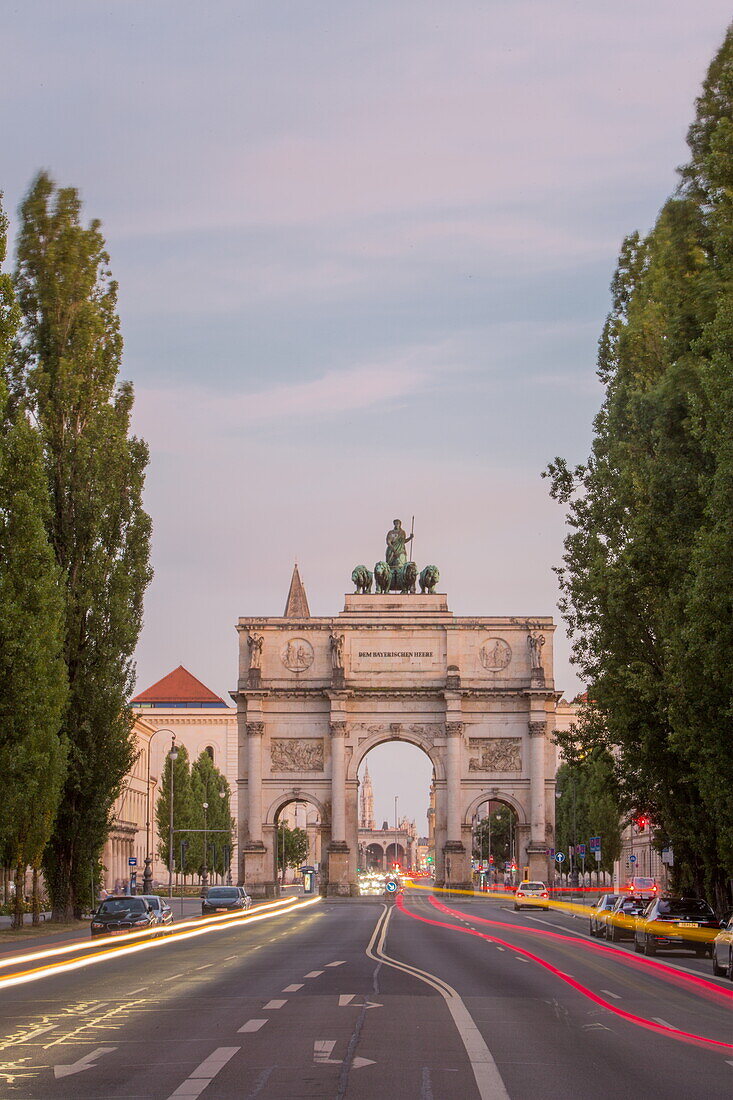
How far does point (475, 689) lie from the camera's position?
3718 inches

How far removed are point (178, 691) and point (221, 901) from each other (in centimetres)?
9686

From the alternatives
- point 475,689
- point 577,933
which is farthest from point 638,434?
point 475,689

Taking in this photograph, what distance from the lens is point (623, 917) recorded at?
40.0 metres

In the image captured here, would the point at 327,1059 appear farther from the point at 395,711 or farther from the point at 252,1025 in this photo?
the point at 395,711

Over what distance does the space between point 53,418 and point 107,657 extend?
25.8 ft

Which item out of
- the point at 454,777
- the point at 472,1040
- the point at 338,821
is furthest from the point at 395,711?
the point at 472,1040

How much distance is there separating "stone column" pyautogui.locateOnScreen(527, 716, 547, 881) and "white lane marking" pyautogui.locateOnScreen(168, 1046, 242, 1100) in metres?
79.2

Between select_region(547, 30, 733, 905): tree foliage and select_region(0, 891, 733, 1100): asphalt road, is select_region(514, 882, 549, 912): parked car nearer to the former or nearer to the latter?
select_region(547, 30, 733, 905): tree foliage

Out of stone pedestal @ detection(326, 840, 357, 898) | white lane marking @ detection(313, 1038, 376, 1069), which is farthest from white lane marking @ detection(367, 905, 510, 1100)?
stone pedestal @ detection(326, 840, 357, 898)

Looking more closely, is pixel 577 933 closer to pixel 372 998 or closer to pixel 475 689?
pixel 372 998

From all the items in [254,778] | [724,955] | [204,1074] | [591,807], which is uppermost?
[254,778]

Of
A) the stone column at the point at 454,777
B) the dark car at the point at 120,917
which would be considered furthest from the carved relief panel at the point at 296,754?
the dark car at the point at 120,917

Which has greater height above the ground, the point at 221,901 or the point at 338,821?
the point at 338,821

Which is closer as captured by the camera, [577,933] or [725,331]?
[725,331]
